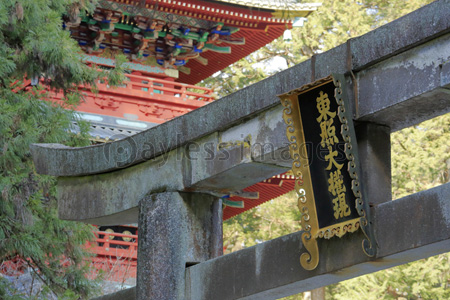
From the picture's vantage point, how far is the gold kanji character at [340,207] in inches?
144

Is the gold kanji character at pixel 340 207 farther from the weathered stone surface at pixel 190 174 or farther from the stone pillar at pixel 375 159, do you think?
the weathered stone surface at pixel 190 174

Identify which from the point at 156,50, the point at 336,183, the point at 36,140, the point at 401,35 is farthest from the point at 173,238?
the point at 156,50

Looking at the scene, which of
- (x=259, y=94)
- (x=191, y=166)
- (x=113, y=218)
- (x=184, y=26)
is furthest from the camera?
(x=184, y=26)

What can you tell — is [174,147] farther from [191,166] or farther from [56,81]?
[56,81]

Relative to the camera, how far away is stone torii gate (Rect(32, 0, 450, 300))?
11.5 ft

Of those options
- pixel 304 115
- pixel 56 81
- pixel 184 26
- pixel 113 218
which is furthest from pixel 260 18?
pixel 304 115

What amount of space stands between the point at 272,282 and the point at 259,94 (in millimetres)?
998

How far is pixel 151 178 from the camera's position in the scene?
476 cm

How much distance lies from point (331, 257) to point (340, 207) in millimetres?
252

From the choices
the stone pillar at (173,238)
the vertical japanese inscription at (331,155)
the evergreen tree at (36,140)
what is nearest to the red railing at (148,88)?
the evergreen tree at (36,140)

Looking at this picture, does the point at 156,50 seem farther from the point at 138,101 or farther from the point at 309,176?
the point at 309,176

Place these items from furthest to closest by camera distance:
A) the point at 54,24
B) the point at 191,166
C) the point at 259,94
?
the point at 54,24, the point at 191,166, the point at 259,94

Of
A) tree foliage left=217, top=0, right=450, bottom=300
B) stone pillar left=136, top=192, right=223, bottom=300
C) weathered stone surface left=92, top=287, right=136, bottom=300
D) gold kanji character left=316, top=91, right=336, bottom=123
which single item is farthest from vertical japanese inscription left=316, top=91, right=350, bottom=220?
tree foliage left=217, top=0, right=450, bottom=300

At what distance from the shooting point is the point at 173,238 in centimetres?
447
